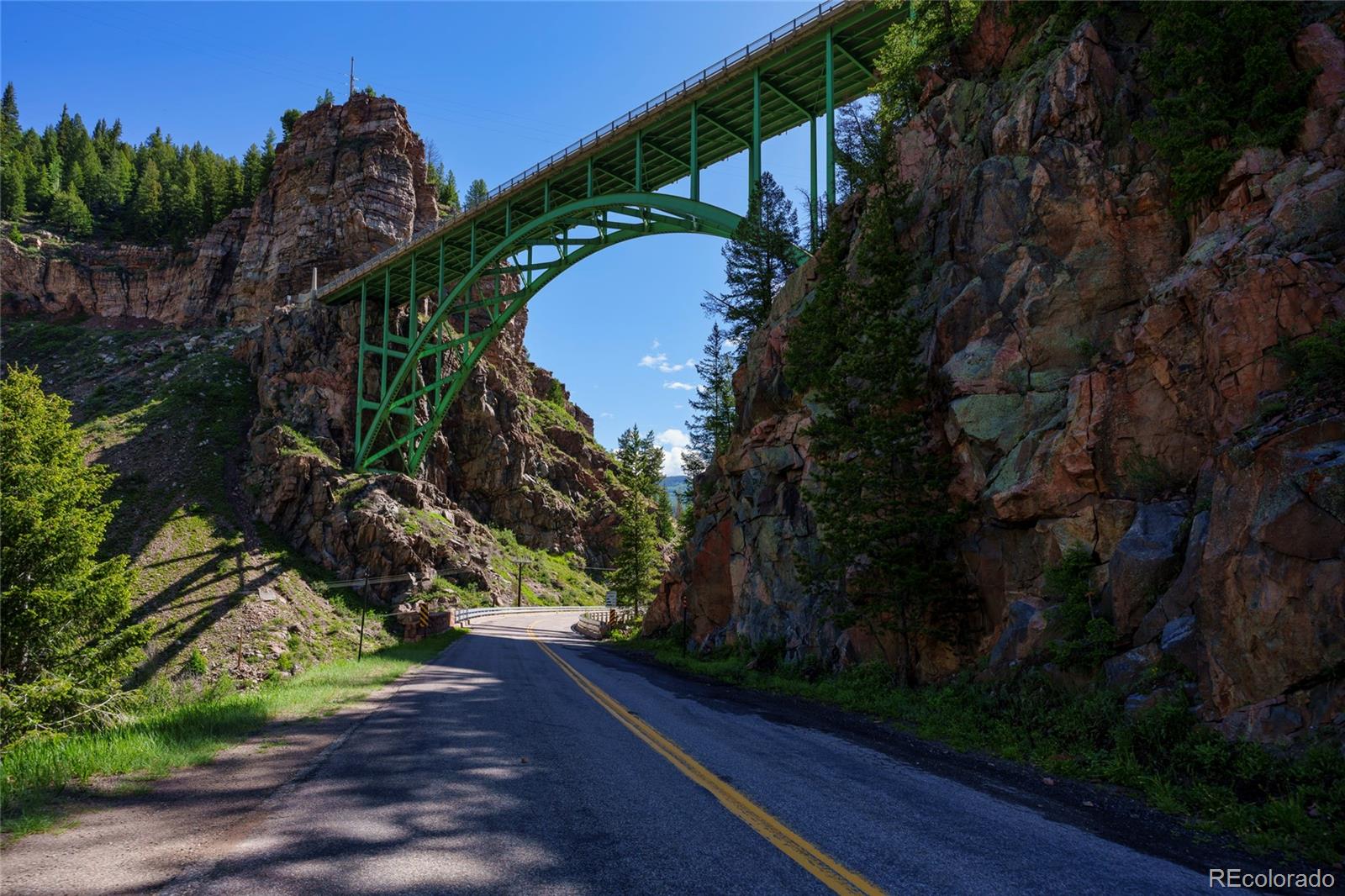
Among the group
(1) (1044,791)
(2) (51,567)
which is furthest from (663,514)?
(1) (1044,791)

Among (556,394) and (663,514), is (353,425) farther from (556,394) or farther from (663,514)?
(556,394)

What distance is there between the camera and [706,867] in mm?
4016

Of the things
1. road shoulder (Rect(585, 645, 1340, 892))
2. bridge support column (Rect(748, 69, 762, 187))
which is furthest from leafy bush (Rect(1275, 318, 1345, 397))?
bridge support column (Rect(748, 69, 762, 187))

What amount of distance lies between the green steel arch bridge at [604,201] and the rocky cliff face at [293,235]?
Result: 7621mm

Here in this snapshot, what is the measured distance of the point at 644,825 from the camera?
472cm

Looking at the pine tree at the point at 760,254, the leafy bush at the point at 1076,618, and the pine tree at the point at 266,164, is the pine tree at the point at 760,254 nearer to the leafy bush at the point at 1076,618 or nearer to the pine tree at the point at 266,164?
the leafy bush at the point at 1076,618

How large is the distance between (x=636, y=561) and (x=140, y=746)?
110ft

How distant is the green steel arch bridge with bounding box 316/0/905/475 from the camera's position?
955 inches

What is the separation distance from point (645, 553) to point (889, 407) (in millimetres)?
27599

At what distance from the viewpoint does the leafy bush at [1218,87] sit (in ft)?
32.2

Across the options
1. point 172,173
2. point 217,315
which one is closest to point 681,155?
point 217,315

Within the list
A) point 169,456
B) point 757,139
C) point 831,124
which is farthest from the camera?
point 169,456

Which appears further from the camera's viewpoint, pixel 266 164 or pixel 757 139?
pixel 266 164

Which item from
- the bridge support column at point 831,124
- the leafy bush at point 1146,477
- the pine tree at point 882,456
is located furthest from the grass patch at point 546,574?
the leafy bush at point 1146,477
